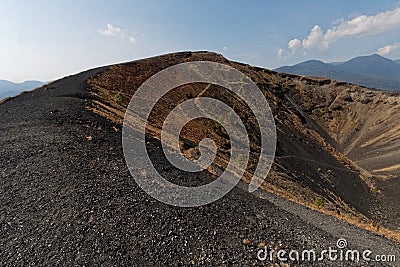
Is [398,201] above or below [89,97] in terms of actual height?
below

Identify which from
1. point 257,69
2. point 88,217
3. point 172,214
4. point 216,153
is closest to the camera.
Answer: point 88,217

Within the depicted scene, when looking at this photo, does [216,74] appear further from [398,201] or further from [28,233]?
[28,233]

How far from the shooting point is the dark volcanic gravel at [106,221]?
5.93 metres

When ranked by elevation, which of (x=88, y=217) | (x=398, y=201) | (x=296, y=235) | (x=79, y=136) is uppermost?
(x=79, y=136)

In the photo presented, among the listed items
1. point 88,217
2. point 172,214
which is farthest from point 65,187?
point 172,214

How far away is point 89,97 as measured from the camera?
19.0 m

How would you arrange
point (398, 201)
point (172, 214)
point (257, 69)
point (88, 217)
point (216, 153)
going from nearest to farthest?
point (88, 217) < point (172, 214) < point (216, 153) < point (398, 201) < point (257, 69)

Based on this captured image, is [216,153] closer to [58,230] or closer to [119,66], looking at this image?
[58,230]

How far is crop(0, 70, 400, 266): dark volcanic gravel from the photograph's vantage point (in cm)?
593

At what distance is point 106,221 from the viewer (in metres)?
6.70

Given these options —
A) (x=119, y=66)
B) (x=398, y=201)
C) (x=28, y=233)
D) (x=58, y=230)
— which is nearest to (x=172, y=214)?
(x=58, y=230)

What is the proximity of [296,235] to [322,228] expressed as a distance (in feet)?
8.06

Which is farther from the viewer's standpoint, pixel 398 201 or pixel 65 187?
pixel 398 201

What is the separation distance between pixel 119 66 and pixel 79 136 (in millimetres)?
23532
